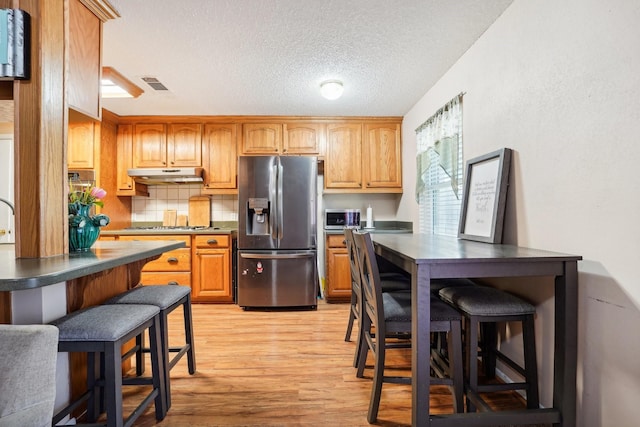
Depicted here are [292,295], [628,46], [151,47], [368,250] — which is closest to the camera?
[628,46]

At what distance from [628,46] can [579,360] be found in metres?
1.26

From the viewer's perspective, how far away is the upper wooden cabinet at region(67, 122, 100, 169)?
3580 millimetres

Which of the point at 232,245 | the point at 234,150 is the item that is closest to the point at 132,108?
the point at 234,150

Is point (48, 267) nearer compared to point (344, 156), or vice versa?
point (48, 267)

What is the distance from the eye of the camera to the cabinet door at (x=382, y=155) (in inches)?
156

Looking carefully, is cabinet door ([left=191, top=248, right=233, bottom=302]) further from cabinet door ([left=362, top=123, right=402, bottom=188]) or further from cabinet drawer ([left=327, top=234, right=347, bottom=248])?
cabinet door ([left=362, top=123, right=402, bottom=188])

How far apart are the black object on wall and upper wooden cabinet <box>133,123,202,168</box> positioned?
250 centimetres

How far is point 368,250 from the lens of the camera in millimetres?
1533

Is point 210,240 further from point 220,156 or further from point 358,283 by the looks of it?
point 358,283

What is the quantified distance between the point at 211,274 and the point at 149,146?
1.73m

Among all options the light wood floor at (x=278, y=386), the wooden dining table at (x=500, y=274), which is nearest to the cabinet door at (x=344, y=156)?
the light wood floor at (x=278, y=386)

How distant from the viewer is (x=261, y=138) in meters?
3.94

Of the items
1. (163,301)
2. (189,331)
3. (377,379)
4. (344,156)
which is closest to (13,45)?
(163,301)

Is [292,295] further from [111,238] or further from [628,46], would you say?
[628,46]
